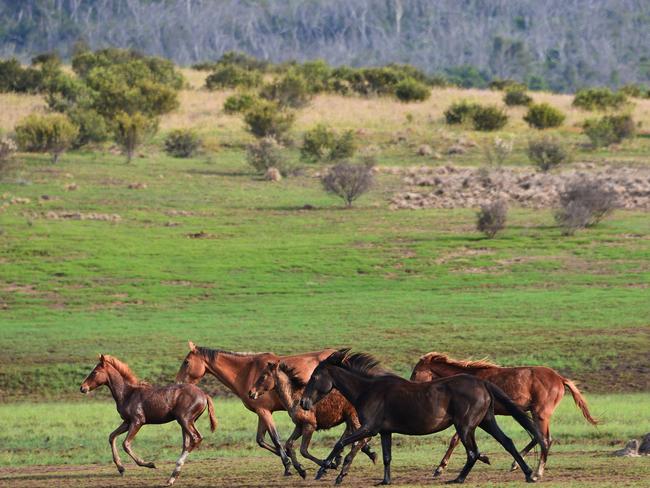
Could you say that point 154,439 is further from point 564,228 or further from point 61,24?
point 61,24

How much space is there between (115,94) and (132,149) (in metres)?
6.61

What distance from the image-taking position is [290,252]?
36.9 metres

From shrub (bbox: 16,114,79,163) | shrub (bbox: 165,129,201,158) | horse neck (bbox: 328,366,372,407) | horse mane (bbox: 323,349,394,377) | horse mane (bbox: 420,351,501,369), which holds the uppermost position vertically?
horse mane (bbox: 323,349,394,377)

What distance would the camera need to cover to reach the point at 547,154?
52000 mm

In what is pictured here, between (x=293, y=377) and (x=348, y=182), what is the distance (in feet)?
94.1

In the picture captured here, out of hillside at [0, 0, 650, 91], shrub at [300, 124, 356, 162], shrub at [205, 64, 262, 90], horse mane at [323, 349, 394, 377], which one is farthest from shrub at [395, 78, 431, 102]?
hillside at [0, 0, 650, 91]

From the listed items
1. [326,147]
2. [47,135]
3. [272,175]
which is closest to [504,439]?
[272,175]

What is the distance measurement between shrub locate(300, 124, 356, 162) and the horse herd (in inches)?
1412

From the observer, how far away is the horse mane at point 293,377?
16.4m

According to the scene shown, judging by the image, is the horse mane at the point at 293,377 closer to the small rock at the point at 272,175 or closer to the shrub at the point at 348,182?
the shrub at the point at 348,182

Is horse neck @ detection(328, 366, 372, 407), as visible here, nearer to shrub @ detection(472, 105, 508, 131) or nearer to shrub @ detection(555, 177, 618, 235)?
shrub @ detection(555, 177, 618, 235)

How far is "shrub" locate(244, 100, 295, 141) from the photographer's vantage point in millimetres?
56000

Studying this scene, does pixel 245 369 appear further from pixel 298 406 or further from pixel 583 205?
pixel 583 205

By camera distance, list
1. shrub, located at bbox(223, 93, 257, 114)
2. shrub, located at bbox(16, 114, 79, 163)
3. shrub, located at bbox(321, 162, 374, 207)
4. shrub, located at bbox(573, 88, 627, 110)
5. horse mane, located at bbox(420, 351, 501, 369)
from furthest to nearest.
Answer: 1. shrub, located at bbox(573, 88, 627, 110)
2. shrub, located at bbox(223, 93, 257, 114)
3. shrub, located at bbox(16, 114, 79, 163)
4. shrub, located at bbox(321, 162, 374, 207)
5. horse mane, located at bbox(420, 351, 501, 369)
